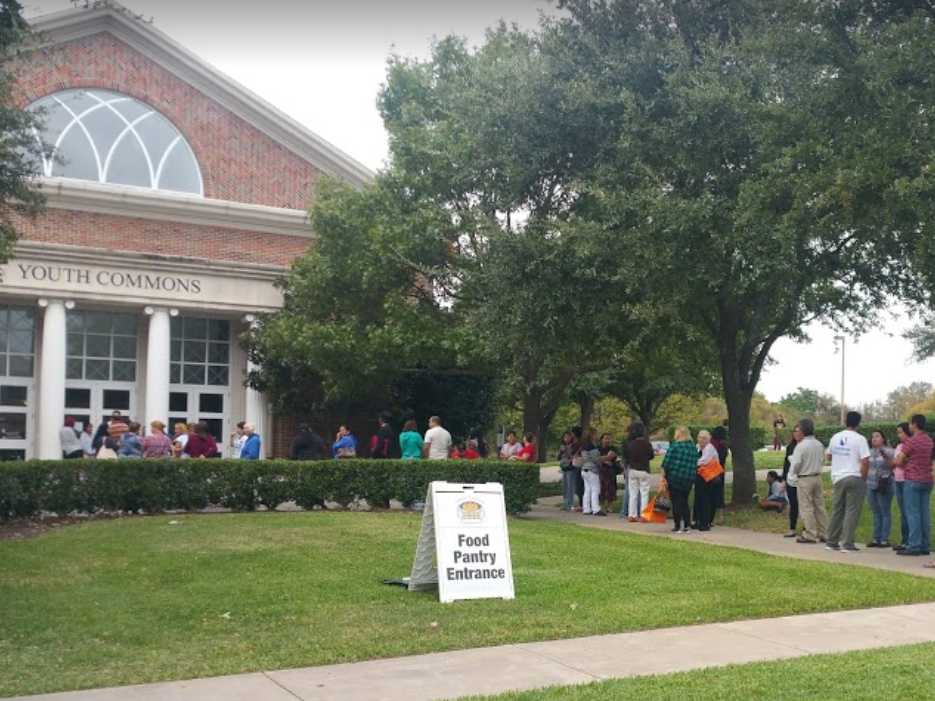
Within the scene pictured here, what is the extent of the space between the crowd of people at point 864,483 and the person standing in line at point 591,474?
14.1 ft

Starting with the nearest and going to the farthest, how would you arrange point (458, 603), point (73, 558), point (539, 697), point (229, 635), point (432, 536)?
1. point (539, 697)
2. point (229, 635)
3. point (458, 603)
4. point (432, 536)
5. point (73, 558)

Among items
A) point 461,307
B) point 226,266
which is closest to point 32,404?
point 226,266

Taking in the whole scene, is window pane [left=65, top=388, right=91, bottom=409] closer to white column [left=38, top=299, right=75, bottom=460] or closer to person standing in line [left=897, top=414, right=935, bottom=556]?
white column [left=38, top=299, right=75, bottom=460]

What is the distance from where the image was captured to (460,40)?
25.4 m

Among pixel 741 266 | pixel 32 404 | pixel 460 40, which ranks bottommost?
pixel 32 404

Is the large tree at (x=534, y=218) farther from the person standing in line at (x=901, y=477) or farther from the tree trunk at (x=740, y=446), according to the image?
the person standing in line at (x=901, y=477)

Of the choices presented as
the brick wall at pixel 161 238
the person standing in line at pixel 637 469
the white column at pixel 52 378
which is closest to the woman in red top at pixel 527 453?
the person standing in line at pixel 637 469

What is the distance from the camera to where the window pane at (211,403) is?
28.3 meters

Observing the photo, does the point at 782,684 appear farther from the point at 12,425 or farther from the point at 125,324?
the point at 125,324

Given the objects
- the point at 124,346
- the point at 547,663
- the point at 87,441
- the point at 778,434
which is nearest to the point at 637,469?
the point at 547,663

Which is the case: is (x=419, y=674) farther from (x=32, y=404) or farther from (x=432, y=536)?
(x=32, y=404)

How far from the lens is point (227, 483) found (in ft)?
53.3

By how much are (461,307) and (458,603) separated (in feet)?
48.2

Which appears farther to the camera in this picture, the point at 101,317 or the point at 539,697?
the point at 101,317
